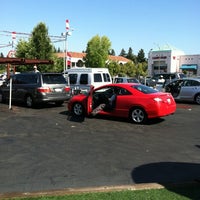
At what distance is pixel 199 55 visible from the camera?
97125mm

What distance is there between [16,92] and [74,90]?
3.21 meters

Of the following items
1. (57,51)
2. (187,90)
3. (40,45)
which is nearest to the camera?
(187,90)

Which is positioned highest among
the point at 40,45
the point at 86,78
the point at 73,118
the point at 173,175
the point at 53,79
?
the point at 40,45

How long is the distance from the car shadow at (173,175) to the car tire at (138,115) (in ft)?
15.8

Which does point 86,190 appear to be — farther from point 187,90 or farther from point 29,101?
point 187,90

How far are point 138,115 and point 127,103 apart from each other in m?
0.59

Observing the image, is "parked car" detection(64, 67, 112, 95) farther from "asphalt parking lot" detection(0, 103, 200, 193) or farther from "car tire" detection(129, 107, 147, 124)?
"car tire" detection(129, 107, 147, 124)

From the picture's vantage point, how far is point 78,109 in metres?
13.2

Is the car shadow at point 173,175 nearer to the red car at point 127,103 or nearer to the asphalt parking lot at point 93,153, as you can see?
the asphalt parking lot at point 93,153

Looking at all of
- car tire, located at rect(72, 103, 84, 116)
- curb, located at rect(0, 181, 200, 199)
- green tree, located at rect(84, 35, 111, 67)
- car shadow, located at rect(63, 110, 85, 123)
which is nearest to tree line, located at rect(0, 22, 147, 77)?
green tree, located at rect(84, 35, 111, 67)

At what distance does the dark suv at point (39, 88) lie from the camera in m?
A: 15.5

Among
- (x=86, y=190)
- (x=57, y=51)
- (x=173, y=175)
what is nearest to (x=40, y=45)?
(x=173, y=175)

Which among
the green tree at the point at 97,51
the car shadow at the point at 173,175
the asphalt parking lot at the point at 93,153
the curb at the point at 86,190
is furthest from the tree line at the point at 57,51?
the curb at the point at 86,190

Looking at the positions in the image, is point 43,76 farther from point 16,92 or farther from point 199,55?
point 199,55
